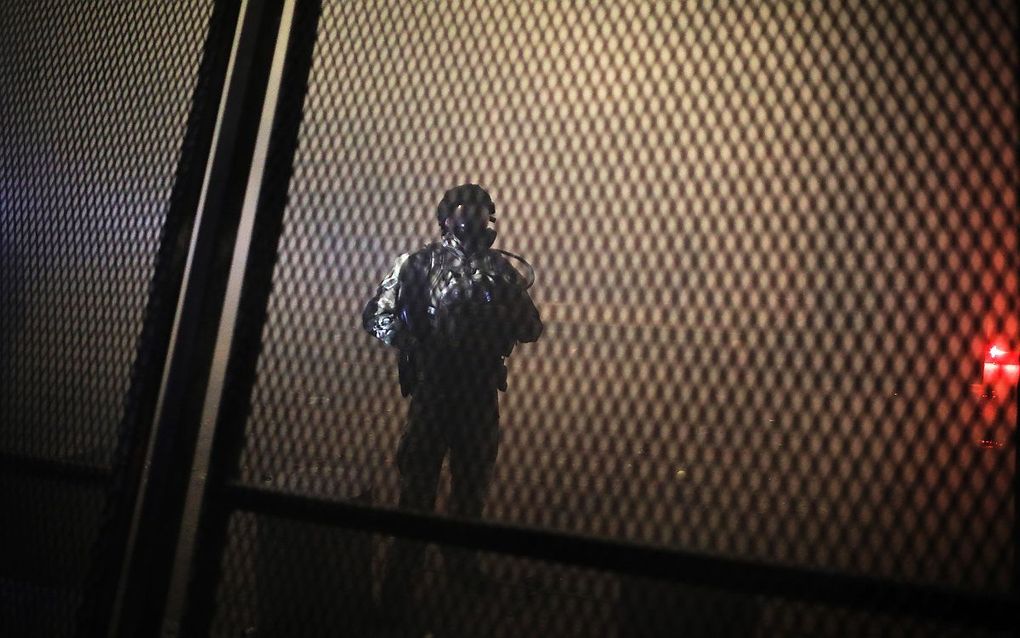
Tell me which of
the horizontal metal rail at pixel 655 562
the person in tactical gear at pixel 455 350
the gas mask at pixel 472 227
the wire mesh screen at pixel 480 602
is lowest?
the wire mesh screen at pixel 480 602

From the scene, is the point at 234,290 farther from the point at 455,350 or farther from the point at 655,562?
the point at 655,562

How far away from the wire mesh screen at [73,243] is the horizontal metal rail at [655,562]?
33 cm

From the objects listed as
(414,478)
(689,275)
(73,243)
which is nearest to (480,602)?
(414,478)

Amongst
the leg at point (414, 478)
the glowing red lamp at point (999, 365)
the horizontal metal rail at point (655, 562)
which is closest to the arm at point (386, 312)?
the leg at point (414, 478)

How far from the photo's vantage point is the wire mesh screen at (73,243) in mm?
853

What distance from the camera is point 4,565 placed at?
0.92 metres

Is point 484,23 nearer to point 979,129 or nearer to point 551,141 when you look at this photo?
point 551,141

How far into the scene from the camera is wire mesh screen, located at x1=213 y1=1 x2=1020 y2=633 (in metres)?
0.57

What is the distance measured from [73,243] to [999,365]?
125 centimetres

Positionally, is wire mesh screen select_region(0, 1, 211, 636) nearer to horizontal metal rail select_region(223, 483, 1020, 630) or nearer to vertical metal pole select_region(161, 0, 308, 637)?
vertical metal pole select_region(161, 0, 308, 637)

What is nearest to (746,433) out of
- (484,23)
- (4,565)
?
(484,23)

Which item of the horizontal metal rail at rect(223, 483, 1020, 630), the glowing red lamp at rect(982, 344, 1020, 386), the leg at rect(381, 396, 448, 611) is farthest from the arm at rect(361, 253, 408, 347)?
the glowing red lamp at rect(982, 344, 1020, 386)

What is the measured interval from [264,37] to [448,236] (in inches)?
14.8

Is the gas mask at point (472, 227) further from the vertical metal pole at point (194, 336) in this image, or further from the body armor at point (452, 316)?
the vertical metal pole at point (194, 336)
